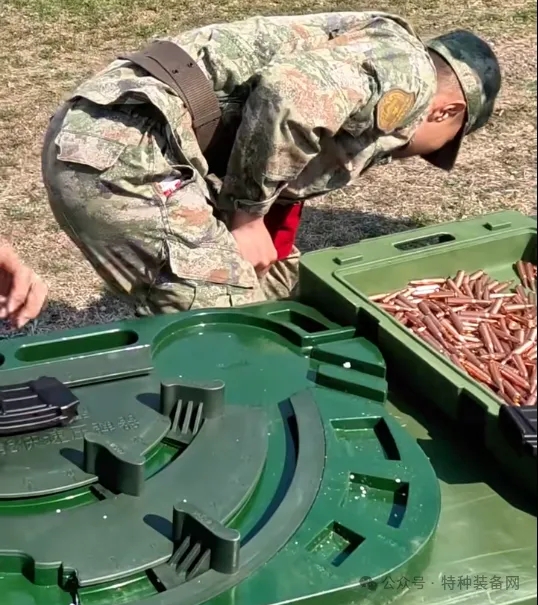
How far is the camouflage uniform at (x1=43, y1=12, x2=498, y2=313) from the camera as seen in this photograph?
2.21 meters

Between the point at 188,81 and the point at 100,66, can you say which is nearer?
the point at 188,81

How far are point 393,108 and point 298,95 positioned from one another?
23 centimetres

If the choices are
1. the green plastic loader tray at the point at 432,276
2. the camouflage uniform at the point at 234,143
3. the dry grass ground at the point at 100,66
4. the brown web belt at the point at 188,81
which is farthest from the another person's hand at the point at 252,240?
the dry grass ground at the point at 100,66

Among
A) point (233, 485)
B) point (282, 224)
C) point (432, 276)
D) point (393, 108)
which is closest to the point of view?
point (233, 485)

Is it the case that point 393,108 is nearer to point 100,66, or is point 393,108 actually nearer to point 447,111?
point 447,111

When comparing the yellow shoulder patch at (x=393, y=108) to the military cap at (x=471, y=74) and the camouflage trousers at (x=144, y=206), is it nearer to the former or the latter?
the military cap at (x=471, y=74)

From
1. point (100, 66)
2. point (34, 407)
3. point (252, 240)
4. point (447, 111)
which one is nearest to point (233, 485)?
point (34, 407)

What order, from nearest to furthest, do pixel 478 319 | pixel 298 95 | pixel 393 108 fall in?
pixel 478 319 → pixel 298 95 → pixel 393 108

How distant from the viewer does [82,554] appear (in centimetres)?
125

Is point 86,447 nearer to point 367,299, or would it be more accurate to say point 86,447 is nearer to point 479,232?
point 367,299

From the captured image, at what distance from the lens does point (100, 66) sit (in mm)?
5242

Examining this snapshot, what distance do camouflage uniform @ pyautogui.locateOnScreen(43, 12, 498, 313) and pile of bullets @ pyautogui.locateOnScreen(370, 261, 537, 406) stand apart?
1.54 feet

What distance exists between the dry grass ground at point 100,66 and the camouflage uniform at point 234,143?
0.34m

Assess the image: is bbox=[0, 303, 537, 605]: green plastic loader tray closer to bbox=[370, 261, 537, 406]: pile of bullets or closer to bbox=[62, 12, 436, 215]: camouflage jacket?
bbox=[370, 261, 537, 406]: pile of bullets
